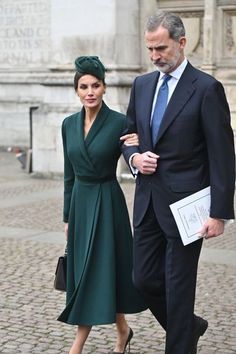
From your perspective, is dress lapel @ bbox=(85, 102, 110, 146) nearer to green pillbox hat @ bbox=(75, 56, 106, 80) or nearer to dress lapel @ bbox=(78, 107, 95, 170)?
dress lapel @ bbox=(78, 107, 95, 170)

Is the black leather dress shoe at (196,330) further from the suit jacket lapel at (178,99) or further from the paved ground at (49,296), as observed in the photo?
the suit jacket lapel at (178,99)

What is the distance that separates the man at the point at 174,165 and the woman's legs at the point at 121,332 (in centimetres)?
56

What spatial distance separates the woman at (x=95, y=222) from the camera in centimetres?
462

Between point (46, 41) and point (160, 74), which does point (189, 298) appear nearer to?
point (160, 74)

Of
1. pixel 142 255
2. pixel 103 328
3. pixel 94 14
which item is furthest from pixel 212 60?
A: pixel 142 255

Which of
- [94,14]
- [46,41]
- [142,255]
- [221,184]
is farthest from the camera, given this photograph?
[46,41]

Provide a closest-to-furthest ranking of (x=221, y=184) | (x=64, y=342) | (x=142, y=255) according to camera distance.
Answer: (x=221, y=184) < (x=142, y=255) < (x=64, y=342)

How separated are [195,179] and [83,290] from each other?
3.33ft

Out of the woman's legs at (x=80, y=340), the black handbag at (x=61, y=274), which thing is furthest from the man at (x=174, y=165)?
the black handbag at (x=61, y=274)

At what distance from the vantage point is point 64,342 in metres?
5.25

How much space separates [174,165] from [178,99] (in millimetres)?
339

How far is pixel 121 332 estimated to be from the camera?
4891 millimetres

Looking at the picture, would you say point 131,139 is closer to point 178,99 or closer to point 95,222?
point 178,99

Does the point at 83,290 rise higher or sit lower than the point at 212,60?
lower
